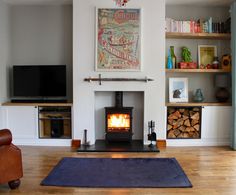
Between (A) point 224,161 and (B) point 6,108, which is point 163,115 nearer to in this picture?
(A) point 224,161

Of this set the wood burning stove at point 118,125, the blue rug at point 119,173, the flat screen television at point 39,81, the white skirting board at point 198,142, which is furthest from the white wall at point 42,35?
the white skirting board at point 198,142

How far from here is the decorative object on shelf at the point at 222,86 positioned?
16.3ft

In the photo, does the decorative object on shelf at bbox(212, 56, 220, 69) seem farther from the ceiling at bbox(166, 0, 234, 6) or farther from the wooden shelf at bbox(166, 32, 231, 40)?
the ceiling at bbox(166, 0, 234, 6)

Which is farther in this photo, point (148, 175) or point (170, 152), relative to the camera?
point (170, 152)

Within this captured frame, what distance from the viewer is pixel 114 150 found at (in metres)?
4.46

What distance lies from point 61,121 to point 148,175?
6.94ft

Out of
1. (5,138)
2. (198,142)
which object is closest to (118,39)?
(198,142)

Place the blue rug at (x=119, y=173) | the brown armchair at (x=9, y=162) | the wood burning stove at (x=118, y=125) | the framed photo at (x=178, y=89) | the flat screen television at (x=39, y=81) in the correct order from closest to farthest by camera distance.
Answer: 1. the brown armchair at (x=9, y=162)
2. the blue rug at (x=119, y=173)
3. the wood burning stove at (x=118, y=125)
4. the flat screen television at (x=39, y=81)
5. the framed photo at (x=178, y=89)

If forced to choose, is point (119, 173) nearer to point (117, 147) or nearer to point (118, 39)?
point (117, 147)

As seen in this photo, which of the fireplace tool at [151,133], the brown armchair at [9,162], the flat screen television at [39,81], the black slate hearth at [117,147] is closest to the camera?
the brown armchair at [9,162]

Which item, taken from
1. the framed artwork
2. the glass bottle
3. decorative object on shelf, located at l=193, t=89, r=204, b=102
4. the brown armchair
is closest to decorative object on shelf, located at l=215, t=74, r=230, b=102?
decorative object on shelf, located at l=193, t=89, r=204, b=102

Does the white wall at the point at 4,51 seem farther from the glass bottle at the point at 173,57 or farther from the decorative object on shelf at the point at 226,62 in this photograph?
the decorative object on shelf at the point at 226,62

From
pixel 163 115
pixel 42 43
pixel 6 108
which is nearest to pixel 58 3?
pixel 42 43

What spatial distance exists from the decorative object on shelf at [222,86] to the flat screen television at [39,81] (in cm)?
270
